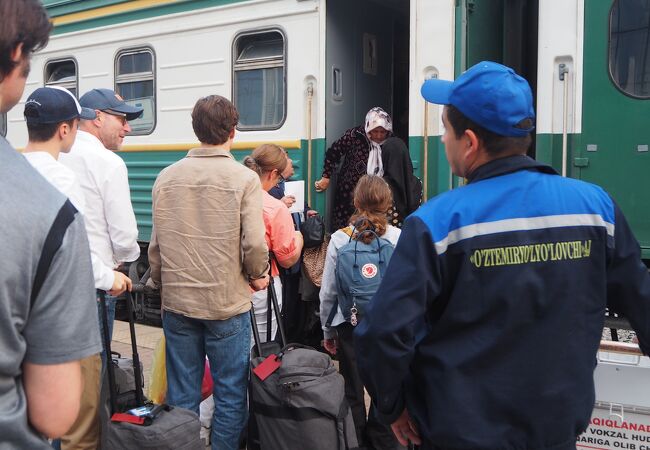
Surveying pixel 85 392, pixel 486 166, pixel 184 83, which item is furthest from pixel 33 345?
pixel 184 83

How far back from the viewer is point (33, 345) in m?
1.19

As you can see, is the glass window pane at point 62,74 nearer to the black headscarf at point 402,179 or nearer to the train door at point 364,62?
the train door at point 364,62

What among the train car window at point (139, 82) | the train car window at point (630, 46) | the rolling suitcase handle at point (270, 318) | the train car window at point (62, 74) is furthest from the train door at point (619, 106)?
the train car window at point (62, 74)

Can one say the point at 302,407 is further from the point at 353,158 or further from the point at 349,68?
the point at 349,68

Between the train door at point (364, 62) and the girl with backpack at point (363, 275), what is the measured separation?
1.77m

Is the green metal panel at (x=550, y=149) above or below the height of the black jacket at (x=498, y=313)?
above

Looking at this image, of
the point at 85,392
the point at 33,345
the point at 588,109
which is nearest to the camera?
the point at 33,345

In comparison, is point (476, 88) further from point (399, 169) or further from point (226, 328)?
point (399, 169)

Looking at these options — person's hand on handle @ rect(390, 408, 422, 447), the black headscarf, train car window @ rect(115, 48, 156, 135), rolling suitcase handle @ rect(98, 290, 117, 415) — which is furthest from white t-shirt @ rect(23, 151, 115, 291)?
train car window @ rect(115, 48, 156, 135)

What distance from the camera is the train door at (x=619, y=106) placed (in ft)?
12.9

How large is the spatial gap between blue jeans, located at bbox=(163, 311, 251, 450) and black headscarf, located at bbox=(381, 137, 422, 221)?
5.95 ft

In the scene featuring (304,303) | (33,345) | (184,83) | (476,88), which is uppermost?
(184,83)

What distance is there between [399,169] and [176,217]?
199cm

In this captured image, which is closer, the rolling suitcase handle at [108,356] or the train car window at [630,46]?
the rolling suitcase handle at [108,356]
